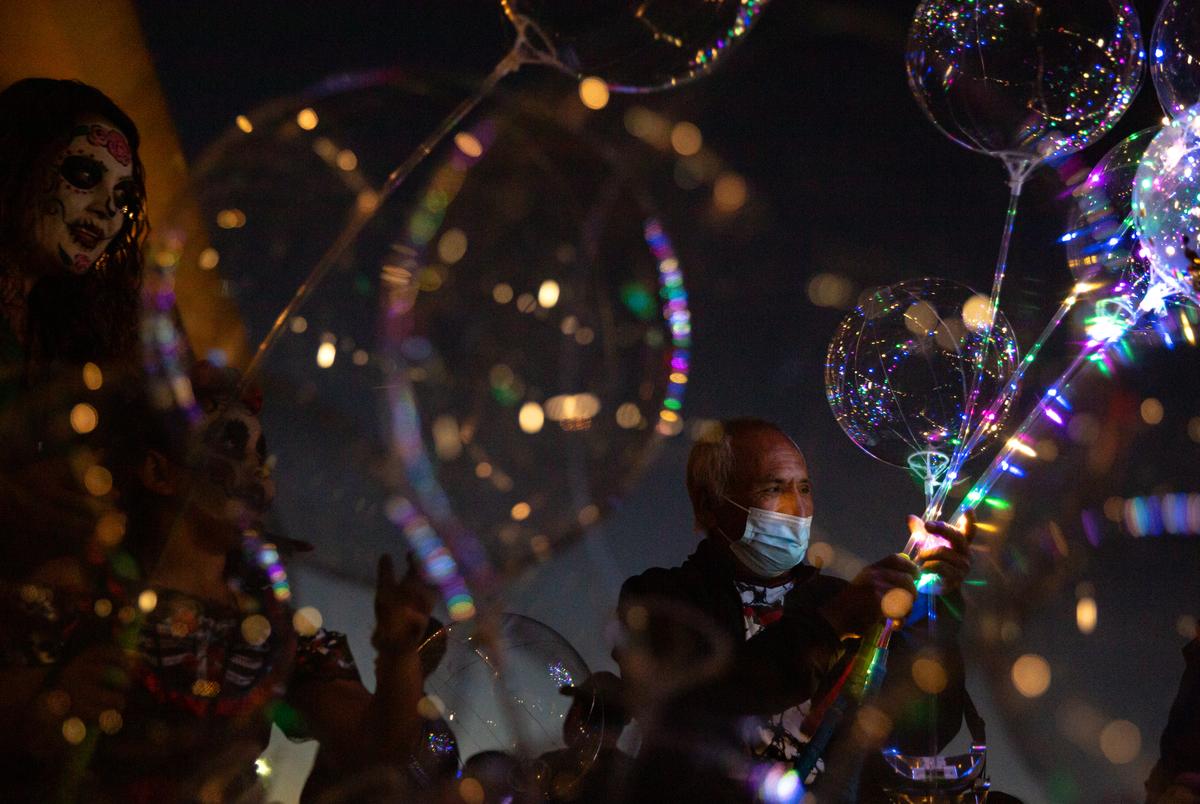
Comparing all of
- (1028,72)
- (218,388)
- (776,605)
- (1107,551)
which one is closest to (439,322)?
(218,388)

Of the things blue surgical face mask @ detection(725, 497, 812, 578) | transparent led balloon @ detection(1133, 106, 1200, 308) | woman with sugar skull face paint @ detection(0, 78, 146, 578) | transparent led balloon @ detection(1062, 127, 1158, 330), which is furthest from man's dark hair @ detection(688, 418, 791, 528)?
woman with sugar skull face paint @ detection(0, 78, 146, 578)

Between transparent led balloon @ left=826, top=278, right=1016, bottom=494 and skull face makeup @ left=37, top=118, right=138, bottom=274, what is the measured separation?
1467 mm

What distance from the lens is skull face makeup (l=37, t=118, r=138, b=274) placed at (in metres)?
1.59

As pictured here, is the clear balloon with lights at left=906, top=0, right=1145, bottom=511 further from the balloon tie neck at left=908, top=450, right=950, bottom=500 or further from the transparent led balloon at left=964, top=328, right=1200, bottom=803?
the transparent led balloon at left=964, top=328, right=1200, bottom=803

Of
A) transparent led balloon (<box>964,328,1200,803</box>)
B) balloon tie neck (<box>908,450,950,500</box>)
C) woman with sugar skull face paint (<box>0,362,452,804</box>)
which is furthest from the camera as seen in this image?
transparent led balloon (<box>964,328,1200,803</box>)

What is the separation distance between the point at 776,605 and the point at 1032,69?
46.4 inches

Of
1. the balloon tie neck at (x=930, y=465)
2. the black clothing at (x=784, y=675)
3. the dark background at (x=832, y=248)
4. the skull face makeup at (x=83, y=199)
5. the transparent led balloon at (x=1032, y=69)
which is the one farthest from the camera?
the dark background at (x=832, y=248)

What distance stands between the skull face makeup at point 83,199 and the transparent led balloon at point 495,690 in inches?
34.2

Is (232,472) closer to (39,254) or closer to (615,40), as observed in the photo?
(39,254)

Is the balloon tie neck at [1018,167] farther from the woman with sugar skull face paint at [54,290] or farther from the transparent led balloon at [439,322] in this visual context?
the woman with sugar skull face paint at [54,290]

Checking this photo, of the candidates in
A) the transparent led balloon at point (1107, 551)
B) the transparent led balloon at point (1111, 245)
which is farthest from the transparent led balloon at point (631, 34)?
the transparent led balloon at point (1107, 551)

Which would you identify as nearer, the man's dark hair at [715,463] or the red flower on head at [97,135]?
the red flower on head at [97,135]

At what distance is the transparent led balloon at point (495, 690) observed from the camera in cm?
177

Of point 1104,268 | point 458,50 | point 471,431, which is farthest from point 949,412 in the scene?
point 458,50
